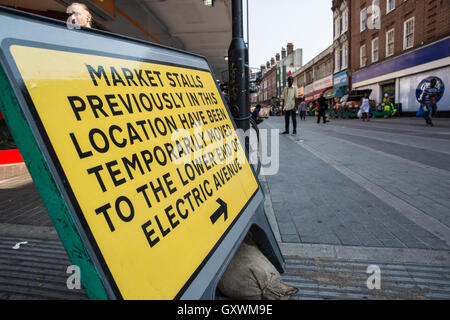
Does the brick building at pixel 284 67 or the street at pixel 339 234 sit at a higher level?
the brick building at pixel 284 67

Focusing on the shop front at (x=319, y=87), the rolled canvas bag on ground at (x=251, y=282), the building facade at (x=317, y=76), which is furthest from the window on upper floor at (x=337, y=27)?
the rolled canvas bag on ground at (x=251, y=282)

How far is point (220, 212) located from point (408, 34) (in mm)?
24718

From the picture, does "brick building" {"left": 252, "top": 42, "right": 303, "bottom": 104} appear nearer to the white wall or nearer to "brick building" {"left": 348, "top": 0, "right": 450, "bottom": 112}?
"brick building" {"left": 348, "top": 0, "right": 450, "bottom": 112}

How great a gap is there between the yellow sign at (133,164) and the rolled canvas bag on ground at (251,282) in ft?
1.06

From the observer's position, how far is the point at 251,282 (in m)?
1.62

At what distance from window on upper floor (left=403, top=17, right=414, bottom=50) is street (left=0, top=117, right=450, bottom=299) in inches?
778

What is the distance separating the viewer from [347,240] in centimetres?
236

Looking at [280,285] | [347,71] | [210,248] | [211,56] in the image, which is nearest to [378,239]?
[280,285]

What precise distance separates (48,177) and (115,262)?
319 mm

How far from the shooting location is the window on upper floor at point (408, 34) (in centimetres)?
1977

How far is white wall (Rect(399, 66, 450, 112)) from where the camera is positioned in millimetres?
16781

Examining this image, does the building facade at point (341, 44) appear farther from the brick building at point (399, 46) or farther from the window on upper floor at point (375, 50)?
the window on upper floor at point (375, 50)

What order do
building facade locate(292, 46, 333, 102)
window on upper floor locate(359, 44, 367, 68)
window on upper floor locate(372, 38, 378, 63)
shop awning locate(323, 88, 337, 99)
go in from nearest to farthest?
window on upper floor locate(372, 38, 378, 63), window on upper floor locate(359, 44, 367, 68), shop awning locate(323, 88, 337, 99), building facade locate(292, 46, 333, 102)

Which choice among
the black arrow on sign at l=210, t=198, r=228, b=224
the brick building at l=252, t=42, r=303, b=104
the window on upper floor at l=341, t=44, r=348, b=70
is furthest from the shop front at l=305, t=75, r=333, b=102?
the black arrow on sign at l=210, t=198, r=228, b=224
